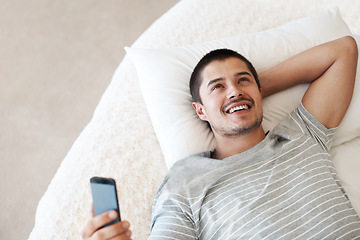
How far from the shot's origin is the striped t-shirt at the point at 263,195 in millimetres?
956

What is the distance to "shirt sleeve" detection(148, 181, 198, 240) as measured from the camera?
96 centimetres

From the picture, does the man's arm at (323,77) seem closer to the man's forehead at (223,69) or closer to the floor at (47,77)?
the man's forehead at (223,69)

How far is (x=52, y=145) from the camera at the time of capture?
1941mm

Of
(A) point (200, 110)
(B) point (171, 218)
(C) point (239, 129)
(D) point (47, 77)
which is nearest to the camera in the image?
(B) point (171, 218)

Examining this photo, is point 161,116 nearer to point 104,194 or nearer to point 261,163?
point 261,163

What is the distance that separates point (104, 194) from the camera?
0.74 m

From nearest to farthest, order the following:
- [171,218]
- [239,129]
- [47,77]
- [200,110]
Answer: [171,218] → [239,129] → [200,110] → [47,77]

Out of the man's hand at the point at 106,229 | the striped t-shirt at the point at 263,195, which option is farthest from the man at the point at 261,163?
the man's hand at the point at 106,229

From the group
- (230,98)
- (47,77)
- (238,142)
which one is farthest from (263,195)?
(47,77)

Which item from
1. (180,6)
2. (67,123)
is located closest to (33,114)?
(67,123)

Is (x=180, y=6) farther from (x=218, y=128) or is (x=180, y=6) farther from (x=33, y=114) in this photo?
(x=33, y=114)

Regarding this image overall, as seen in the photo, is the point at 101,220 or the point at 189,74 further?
the point at 189,74

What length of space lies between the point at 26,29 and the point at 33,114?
2.46 ft

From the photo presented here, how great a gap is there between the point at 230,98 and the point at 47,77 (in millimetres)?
1501
